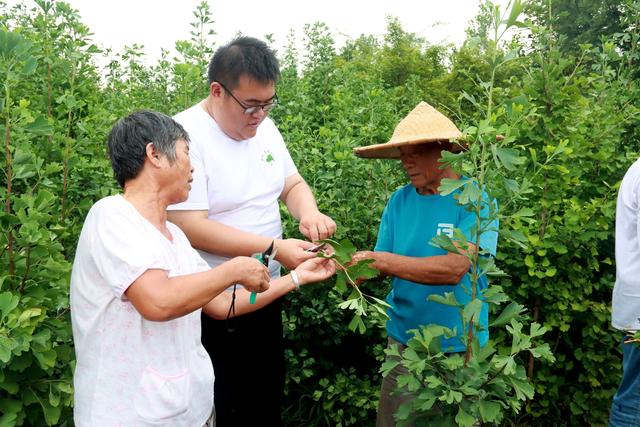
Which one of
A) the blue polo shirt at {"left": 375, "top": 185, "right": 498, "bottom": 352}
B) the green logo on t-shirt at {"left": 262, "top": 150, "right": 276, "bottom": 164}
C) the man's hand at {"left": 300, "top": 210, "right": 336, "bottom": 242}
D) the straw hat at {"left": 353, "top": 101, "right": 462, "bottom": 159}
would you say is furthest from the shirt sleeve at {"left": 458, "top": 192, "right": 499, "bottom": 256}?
the green logo on t-shirt at {"left": 262, "top": 150, "right": 276, "bottom": 164}

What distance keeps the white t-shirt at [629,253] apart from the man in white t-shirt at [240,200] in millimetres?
1376

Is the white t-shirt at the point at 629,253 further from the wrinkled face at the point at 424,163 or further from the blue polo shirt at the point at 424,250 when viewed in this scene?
the wrinkled face at the point at 424,163

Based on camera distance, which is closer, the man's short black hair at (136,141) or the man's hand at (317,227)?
the man's short black hair at (136,141)

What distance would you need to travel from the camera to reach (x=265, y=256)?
2438 millimetres

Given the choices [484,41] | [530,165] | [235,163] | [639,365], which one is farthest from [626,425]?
[235,163]

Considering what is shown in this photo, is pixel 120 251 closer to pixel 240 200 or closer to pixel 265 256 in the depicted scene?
pixel 265 256

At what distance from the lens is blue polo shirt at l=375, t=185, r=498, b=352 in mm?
2699

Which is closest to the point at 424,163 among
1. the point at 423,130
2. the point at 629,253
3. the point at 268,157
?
the point at 423,130

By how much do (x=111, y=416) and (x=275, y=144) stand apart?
1469 millimetres

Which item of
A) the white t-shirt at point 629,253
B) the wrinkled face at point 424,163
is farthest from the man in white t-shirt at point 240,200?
the white t-shirt at point 629,253

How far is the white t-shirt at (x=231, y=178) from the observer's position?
102 inches

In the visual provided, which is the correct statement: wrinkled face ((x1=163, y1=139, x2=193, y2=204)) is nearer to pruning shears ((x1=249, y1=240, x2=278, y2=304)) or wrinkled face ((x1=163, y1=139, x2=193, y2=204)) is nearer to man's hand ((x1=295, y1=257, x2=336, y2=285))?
pruning shears ((x1=249, y1=240, x2=278, y2=304))

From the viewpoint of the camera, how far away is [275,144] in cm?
297

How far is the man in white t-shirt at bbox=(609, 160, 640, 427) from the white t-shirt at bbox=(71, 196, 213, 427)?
210 centimetres
